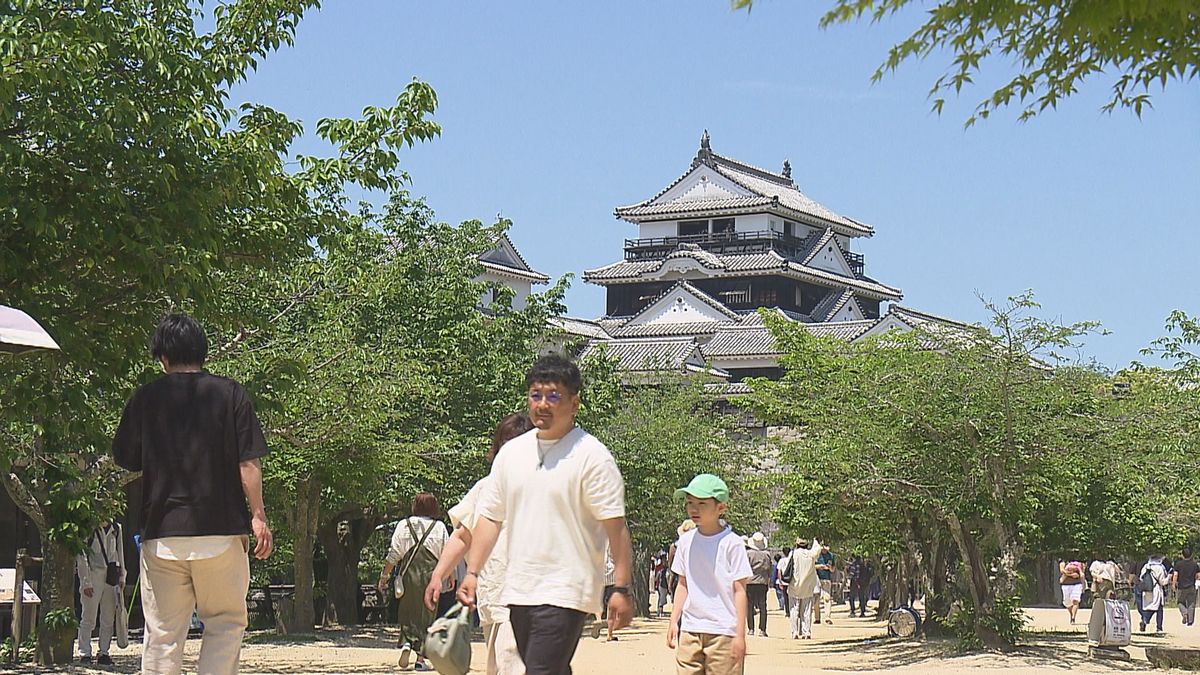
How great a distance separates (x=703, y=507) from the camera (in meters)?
9.03

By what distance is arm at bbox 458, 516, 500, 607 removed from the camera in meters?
6.62

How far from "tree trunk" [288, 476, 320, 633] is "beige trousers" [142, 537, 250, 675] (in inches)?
662

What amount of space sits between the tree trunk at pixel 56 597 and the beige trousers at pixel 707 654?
7774 mm

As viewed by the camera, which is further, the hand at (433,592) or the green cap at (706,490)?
the green cap at (706,490)

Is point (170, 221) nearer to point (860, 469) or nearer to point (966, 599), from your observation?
point (860, 469)

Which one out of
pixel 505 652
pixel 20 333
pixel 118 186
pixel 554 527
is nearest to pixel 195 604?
pixel 505 652

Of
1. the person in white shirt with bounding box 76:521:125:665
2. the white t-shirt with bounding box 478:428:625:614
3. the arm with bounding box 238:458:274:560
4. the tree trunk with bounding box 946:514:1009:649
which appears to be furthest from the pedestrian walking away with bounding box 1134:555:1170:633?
the arm with bounding box 238:458:274:560

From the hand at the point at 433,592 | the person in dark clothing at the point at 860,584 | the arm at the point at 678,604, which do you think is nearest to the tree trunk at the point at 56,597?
the arm at the point at 678,604

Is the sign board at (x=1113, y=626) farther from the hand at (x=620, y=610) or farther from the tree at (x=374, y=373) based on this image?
the hand at (x=620, y=610)

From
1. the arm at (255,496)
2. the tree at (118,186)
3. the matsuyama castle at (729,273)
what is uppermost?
the matsuyama castle at (729,273)

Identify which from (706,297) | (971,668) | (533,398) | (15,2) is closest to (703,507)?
(533,398)

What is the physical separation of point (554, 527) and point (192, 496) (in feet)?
4.89

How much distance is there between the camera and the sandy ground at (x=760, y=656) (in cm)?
1780

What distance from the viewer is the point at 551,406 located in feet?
21.4
